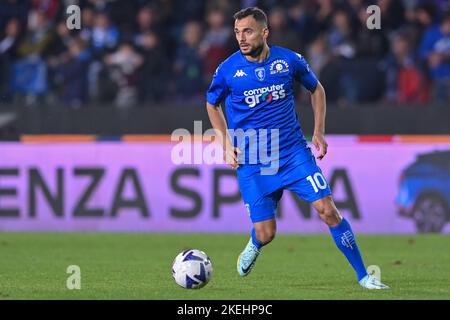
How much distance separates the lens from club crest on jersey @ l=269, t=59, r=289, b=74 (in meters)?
9.97

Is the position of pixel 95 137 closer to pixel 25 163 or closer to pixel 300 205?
pixel 25 163

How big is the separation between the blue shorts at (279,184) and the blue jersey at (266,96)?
10 cm

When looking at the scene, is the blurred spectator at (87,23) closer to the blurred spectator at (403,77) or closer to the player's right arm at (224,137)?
the blurred spectator at (403,77)

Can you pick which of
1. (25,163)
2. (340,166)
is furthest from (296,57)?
(25,163)

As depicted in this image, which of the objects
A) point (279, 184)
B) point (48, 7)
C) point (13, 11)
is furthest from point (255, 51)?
point (13, 11)

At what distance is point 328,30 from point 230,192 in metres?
3.36

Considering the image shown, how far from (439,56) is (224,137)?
7.91m

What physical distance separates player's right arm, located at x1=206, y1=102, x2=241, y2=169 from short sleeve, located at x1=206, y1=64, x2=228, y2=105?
6 centimetres

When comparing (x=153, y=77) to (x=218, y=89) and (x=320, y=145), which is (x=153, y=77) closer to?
(x=218, y=89)

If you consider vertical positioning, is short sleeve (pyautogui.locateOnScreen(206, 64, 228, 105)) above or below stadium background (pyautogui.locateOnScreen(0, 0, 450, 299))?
below

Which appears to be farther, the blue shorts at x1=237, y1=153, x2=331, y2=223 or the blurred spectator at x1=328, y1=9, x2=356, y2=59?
the blurred spectator at x1=328, y1=9, x2=356, y2=59

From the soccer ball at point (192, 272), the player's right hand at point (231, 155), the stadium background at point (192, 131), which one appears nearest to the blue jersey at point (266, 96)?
the player's right hand at point (231, 155)

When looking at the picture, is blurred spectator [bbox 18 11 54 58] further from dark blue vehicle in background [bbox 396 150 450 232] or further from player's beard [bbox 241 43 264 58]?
player's beard [bbox 241 43 264 58]

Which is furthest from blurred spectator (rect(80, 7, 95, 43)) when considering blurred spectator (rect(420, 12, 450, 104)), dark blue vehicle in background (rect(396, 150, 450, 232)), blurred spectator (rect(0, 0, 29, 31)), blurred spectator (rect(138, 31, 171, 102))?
dark blue vehicle in background (rect(396, 150, 450, 232))
